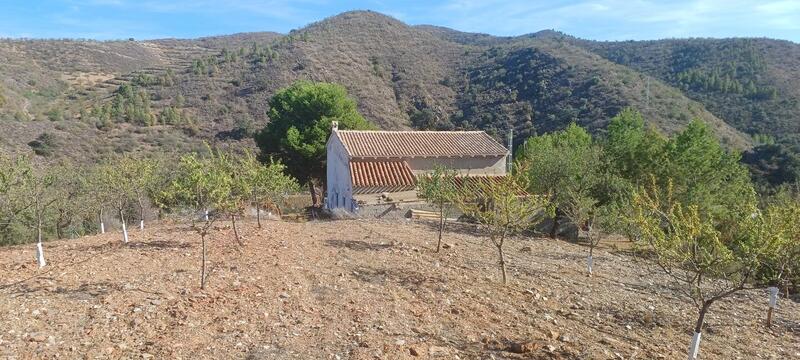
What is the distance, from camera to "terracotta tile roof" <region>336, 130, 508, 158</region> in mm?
27531

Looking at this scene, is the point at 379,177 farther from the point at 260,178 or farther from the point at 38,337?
the point at 38,337

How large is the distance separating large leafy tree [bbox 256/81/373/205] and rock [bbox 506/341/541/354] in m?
24.7

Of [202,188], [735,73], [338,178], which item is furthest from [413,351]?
[735,73]

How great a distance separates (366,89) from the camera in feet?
204

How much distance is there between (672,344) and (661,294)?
447 centimetres

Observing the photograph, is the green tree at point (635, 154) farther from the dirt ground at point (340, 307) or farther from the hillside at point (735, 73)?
the hillside at point (735, 73)

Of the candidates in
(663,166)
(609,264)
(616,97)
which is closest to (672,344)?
(609,264)

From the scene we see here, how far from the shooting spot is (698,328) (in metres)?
8.33

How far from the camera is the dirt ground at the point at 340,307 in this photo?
8516 millimetres

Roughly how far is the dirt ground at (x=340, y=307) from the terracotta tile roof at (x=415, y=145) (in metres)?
11.4

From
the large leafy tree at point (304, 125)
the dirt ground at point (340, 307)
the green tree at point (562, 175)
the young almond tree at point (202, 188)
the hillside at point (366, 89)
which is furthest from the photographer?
the hillside at point (366, 89)

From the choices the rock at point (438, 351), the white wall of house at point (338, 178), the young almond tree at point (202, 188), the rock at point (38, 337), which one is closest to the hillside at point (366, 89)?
the white wall of house at point (338, 178)

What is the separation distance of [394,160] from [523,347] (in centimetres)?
1954

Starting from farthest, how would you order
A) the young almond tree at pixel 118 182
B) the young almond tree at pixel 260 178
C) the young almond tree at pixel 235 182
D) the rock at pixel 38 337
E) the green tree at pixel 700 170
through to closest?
the green tree at pixel 700 170, the young almond tree at pixel 118 182, the young almond tree at pixel 260 178, the young almond tree at pixel 235 182, the rock at pixel 38 337
